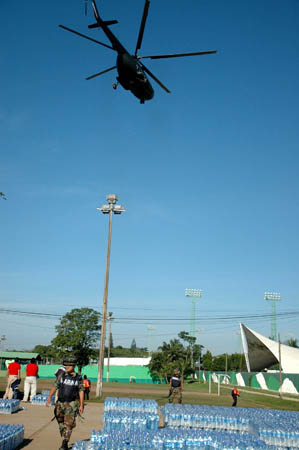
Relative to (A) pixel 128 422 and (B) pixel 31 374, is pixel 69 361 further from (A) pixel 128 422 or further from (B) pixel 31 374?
(B) pixel 31 374

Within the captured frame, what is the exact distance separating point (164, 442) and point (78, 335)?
5535 cm

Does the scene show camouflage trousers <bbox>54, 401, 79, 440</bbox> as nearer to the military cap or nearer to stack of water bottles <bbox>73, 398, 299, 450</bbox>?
stack of water bottles <bbox>73, 398, 299, 450</bbox>

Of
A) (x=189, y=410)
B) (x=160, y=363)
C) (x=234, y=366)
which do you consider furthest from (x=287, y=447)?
(x=234, y=366)

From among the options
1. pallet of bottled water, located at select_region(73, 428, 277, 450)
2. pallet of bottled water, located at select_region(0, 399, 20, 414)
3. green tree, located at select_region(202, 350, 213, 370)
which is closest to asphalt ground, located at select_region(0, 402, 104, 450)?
pallet of bottled water, located at select_region(0, 399, 20, 414)

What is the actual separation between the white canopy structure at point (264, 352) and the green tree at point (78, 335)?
2498cm

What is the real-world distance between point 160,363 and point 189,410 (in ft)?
203

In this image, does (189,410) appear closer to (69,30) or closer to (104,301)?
(69,30)

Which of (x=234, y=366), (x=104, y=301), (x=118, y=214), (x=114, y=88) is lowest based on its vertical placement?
(x=234, y=366)

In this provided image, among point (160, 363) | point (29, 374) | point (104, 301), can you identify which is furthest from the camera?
point (160, 363)

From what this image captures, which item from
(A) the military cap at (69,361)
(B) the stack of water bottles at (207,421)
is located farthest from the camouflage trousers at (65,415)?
(B) the stack of water bottles at (207,421)

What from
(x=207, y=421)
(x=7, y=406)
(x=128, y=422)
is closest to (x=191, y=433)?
(x=128, y=422)

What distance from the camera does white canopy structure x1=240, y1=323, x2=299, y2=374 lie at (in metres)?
66.8

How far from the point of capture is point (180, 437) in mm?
8219

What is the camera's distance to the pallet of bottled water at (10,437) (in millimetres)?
7629
